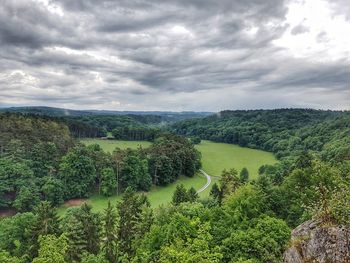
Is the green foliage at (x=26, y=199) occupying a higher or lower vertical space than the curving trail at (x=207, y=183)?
higher

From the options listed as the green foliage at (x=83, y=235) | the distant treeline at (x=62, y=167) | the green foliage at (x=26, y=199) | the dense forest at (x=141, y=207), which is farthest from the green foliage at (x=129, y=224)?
the distant treeline at (x=62, y=167)

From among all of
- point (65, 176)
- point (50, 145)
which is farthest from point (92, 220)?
point (50, 145)

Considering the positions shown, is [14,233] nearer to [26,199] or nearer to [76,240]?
[76,240]

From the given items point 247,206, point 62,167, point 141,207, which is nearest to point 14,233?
point 141,207

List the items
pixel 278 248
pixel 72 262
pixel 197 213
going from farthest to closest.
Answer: pixel 72 262, pixel 197 213, pixel 278 248

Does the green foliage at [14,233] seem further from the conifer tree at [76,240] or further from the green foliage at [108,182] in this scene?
the green foliage at [108,182]

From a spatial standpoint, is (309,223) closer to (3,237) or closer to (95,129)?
(3,237)

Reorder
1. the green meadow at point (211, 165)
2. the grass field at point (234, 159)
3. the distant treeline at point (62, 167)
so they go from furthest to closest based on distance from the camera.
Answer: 1. the grass field at point (234, 159)
2. the green meadow at point (211, 165)
3. the distant treeline at point (62, 167)
